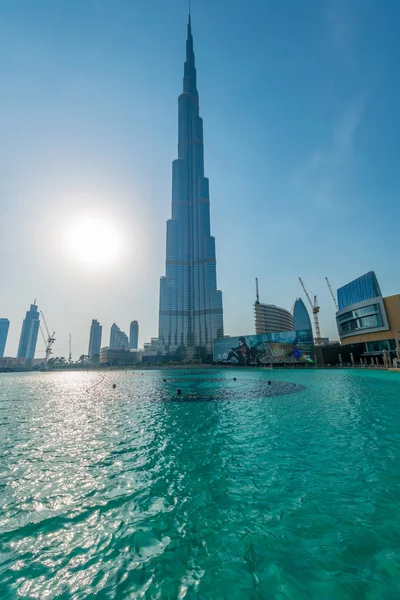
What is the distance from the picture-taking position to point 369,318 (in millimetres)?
99750

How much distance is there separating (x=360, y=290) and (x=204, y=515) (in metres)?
132

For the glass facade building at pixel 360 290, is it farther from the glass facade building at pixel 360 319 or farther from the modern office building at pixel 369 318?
the glass facade building at pixel 360 319

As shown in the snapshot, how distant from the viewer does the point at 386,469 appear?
1046 centimetres

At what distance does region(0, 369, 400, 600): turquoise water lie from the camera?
213 inches

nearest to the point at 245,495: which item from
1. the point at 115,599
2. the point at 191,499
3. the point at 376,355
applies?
the point at 191,499

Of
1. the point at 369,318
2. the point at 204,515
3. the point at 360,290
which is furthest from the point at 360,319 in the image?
the point at 204,515

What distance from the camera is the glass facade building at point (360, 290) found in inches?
4380

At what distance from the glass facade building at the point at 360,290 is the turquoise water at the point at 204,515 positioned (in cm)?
11581

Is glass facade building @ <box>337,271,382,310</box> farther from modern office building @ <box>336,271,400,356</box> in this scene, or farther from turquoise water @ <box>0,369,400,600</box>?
turquoise water @ <box>0,369,400,600</box>

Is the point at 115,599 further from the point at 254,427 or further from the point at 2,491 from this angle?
the point at 254,427

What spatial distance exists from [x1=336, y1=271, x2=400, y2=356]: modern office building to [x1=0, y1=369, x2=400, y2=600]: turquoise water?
9259 centimetres

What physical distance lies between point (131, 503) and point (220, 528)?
337cm

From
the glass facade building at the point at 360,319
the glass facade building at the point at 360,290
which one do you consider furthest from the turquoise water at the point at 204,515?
the glass facade building at the point at 360,290

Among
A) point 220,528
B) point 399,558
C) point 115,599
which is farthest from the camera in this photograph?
point 220,528
